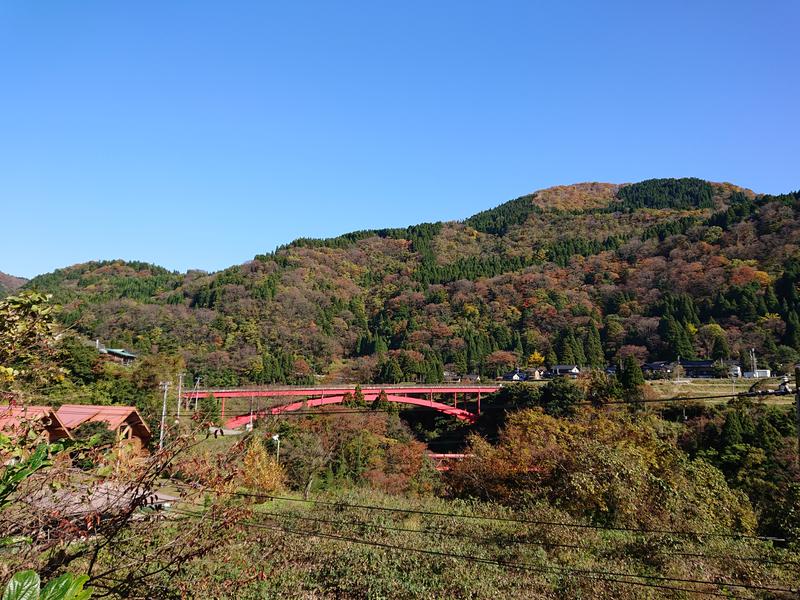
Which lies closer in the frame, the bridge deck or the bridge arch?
the bridge deck

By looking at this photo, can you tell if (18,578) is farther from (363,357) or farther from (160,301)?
(160,301)

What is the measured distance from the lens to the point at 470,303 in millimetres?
67625

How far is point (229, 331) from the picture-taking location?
185ft

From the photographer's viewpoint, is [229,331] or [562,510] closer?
[562,510]

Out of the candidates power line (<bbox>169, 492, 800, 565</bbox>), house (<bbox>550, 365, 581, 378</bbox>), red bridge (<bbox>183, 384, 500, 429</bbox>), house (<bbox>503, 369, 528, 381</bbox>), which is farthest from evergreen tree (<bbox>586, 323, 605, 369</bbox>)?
power line (<bbox>169, 492, 800, 565</bbox>)

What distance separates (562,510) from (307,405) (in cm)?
2020

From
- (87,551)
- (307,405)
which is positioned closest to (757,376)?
(307,405)

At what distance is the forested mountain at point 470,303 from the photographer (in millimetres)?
48250

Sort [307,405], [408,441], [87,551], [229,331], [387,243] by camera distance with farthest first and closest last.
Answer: [387,243]
[229,331]
[307,405]
[408,441]
[87,551]

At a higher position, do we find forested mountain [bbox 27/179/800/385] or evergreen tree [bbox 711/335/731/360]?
forested mountain [bbox 27/179/800/385]

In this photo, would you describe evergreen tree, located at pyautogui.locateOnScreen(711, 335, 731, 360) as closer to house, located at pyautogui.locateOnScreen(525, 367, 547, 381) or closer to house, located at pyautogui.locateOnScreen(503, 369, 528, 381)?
house, located at pyautogui.locateOnScreen(525, 367, 547, 381)

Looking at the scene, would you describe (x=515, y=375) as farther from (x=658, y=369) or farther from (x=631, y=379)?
(x=631, y=379)

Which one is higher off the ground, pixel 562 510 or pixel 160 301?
pixel 160 301

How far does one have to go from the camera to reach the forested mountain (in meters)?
48.2
